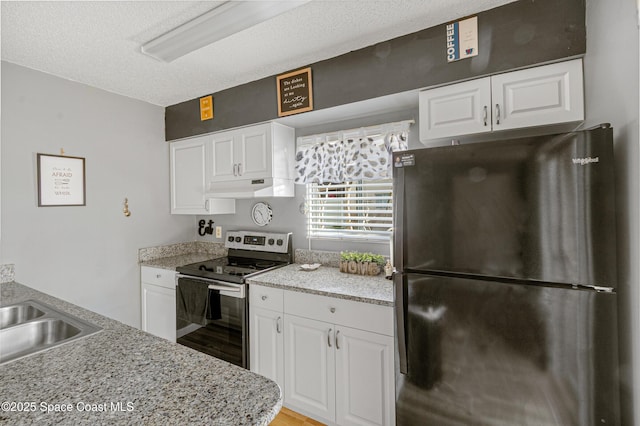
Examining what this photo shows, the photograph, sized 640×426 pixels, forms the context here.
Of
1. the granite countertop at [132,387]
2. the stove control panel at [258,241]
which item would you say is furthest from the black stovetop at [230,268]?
the granite countertop at [132,387]

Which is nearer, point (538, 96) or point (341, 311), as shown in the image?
point (538, 96)

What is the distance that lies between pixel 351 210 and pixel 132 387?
1916 mm

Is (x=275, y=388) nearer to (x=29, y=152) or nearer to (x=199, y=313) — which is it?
(x=199, y=313)

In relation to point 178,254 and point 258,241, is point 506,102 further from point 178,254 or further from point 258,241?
point 178,254

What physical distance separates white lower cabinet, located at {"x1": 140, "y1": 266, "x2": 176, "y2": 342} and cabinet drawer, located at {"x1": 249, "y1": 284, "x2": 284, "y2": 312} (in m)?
0.87

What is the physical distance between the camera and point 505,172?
4.08 ft

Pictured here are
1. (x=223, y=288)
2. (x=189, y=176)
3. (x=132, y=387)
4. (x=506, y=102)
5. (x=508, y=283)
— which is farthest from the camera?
(x=189, y=176)

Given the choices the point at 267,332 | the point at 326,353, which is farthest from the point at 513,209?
the point at 267,332

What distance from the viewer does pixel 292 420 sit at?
2004mm

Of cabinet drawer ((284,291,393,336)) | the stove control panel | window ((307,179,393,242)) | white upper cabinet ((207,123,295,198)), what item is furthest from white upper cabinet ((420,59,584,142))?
the stove control panel

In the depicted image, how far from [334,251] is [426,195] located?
1264 mm

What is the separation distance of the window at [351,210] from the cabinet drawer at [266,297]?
72 cm

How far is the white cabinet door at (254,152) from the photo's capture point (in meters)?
Answer: 2.48

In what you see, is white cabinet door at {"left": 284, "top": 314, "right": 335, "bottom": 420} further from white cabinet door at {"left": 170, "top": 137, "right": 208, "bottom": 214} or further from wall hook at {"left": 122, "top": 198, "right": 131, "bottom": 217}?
wall hook at {"left": 122, "top": 198, "right": 131, "bottom": 217}
